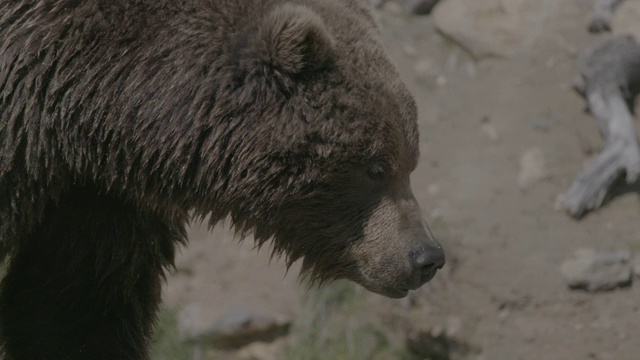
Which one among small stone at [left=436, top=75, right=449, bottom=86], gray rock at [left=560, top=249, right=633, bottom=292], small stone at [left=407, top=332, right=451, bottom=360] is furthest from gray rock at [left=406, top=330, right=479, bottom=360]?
small stone at [left=436, top=75, right=449, bottom=86]

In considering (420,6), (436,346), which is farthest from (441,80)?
(436,346)

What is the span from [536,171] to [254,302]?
7.85ft

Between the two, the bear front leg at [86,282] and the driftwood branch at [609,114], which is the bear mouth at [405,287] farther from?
the driftwood branch at [609,114]

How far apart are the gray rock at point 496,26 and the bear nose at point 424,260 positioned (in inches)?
167

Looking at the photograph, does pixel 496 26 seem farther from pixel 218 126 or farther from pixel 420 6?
pixel 218 126

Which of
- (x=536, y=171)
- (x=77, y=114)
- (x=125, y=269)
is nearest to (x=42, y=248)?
(x=125, y=269)

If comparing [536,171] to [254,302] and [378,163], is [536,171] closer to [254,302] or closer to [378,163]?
[254,302]

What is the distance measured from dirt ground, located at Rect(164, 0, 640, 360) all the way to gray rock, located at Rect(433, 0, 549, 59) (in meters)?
0.08

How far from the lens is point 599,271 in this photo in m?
8.13

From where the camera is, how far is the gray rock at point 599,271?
809 cm

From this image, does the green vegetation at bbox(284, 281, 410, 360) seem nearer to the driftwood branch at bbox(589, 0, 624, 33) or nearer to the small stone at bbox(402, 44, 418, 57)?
the small stone at bbox(402, 44, 418, 57)

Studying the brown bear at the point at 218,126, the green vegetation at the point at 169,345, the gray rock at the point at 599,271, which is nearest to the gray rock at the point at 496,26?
the gray rock at the point at 599,271

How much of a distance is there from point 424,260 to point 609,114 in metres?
3.60

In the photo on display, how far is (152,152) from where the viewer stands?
5258 mm
